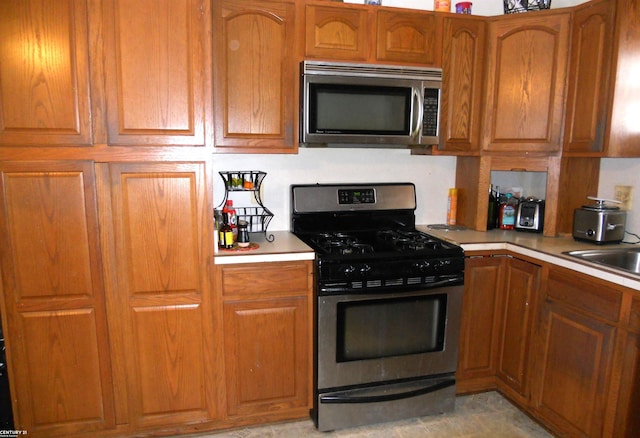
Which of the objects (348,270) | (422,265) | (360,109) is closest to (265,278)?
(348,270)

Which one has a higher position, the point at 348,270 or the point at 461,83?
the point at 461,83

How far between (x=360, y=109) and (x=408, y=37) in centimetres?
48

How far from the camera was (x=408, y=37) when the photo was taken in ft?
7.72

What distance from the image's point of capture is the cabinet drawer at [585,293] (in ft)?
6.01

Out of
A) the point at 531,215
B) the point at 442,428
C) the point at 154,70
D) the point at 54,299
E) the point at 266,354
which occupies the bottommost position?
the point at 442,428

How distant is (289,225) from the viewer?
104 inches

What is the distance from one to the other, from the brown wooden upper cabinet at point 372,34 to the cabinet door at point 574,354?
1.37 m

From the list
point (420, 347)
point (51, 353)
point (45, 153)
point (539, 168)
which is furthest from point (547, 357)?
point (45, 153)

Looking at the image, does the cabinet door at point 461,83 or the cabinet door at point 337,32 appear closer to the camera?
the cabinet door at point 337,32

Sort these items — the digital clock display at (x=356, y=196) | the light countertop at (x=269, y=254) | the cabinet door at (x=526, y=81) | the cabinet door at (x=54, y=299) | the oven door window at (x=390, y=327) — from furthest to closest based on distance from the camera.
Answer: the digital clock display at (x=356, y=196) < the cabinet door at (x=526, y=81) < the oven door window at (x=390, y=327) < the light countertop at (x=269, y=254) < the cabinet door at (x=54, y=299)

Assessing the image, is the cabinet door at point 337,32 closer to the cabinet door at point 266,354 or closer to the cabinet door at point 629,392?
the cabinet door at point 266,354

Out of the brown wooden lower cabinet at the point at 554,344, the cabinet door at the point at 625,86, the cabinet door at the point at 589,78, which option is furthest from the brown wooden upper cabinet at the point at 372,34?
the brown wooden lower cabinet at the point at 554,344

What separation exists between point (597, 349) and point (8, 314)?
2.59 meters

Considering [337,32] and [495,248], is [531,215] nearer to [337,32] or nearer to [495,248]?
[495,248]
